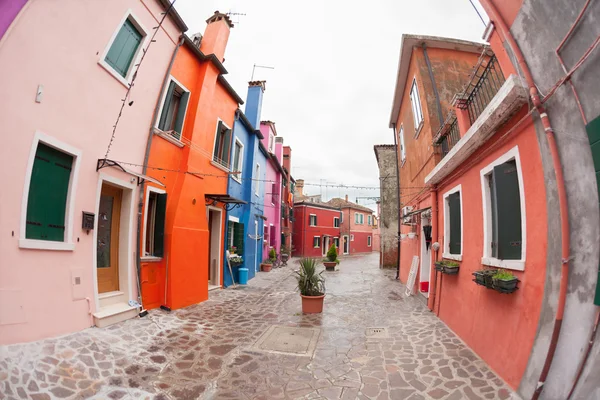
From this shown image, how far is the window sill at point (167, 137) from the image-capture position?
6.61 m

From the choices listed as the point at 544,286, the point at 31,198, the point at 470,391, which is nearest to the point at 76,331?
the point at 31,198

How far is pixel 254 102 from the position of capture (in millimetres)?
13633

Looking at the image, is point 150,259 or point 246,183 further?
point 246,183

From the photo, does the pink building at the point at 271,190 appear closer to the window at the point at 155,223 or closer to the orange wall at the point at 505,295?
the window at the point at 155,223

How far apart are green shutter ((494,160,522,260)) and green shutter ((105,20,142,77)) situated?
6868mm

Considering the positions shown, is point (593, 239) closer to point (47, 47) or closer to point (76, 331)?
point (76, 331)

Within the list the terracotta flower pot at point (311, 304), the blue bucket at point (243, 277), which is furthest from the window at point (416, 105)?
the blue bucket at point (243, 277)

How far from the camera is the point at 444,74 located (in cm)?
826

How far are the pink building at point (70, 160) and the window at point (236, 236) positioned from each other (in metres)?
5.32

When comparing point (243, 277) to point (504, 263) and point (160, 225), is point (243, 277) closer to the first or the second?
point (160, 225)

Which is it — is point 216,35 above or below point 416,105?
above

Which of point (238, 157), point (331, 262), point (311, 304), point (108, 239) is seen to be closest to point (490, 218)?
point (311, 304)

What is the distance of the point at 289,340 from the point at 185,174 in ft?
15.8

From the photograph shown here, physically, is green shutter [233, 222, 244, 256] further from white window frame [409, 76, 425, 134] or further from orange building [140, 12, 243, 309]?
white window frame [409, 76, 425, 134]
